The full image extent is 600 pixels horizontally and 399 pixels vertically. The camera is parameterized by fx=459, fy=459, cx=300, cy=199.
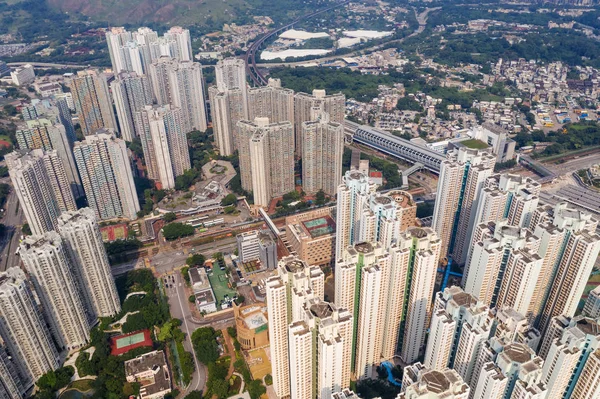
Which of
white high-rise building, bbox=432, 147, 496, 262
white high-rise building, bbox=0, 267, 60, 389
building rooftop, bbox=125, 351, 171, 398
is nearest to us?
white high-rise building, bbox=0, 267, 60, 389

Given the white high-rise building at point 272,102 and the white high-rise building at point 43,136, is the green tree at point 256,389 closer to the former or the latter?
the white high-rise building at point 43,136

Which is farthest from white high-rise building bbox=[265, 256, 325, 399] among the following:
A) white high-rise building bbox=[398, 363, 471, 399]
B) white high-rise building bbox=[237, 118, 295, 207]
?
white high-rise building bbox=[237, 118, 295, 207]

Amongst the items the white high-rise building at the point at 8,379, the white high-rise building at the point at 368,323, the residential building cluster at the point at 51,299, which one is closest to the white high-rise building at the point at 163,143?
the residential building cluster at the point at 51,299

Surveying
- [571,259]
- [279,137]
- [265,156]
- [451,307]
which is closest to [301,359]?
[451,307]

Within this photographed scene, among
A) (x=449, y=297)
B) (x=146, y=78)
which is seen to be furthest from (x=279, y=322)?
(x=146, y=78)

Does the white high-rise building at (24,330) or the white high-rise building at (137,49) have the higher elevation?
the white high-rise building at (137,49)

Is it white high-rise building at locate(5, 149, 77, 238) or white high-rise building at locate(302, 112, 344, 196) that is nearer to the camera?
white high-rise building at locate(5, 149, 77, 238)

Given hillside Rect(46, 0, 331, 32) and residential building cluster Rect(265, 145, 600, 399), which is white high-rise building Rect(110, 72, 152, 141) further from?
hillside Rect(46, 0, 331, 32)
